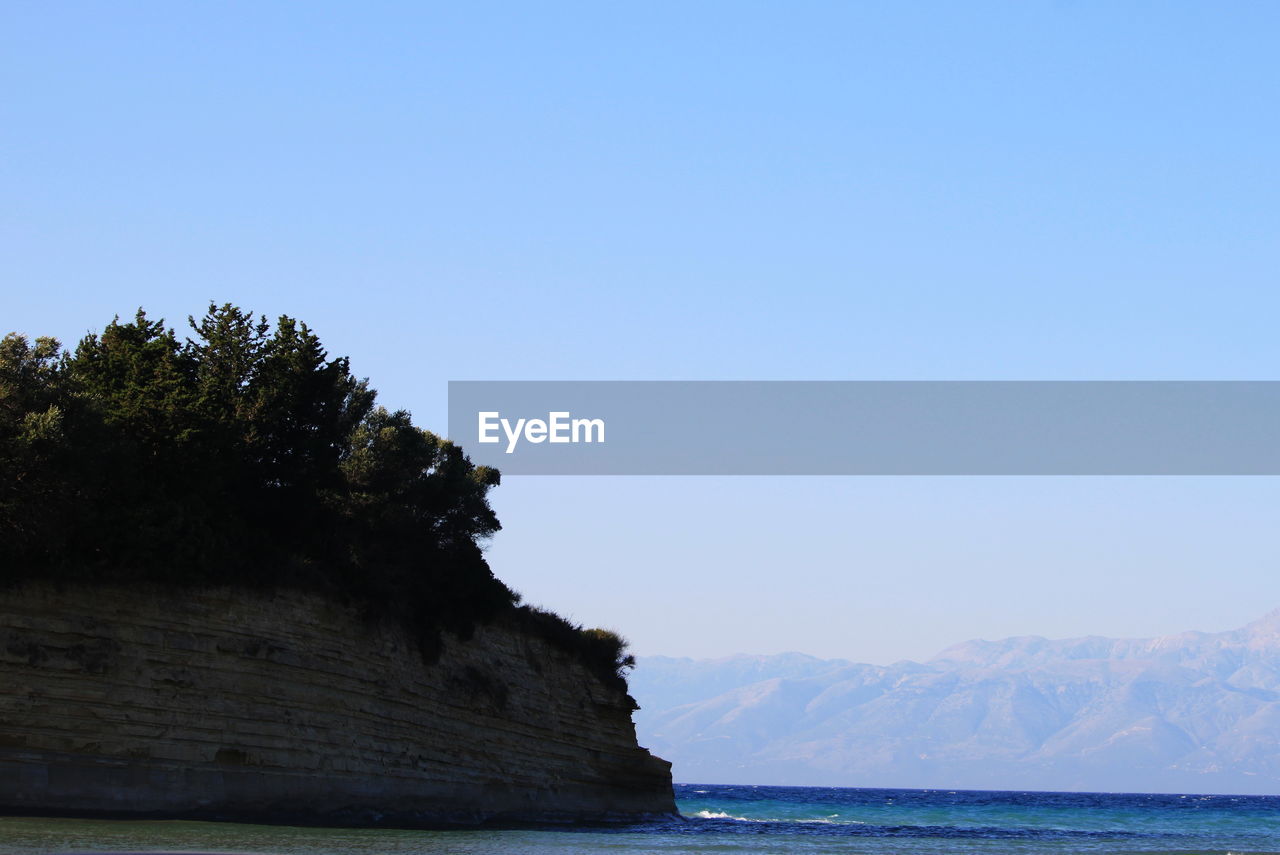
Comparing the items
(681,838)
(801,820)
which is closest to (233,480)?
(681,838)

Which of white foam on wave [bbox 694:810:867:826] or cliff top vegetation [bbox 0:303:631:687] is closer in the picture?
cliff top vegetation [bbox 0:303:631:687]

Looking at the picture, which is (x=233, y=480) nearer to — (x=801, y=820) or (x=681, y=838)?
(x=681, y=838)

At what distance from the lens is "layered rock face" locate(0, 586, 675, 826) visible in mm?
33031

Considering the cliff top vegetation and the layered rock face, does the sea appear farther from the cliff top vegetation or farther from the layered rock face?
the cliff top vegetation

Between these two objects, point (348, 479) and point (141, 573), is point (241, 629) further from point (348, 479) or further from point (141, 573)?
point (348, 479)

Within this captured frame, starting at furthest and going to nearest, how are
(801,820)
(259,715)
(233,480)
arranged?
(801,820) < (233,480) < (259,715)

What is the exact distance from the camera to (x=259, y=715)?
123 ft

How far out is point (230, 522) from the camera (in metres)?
38.8

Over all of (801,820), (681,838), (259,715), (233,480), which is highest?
(233,480)

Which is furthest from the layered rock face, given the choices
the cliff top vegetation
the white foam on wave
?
the white foam on wave

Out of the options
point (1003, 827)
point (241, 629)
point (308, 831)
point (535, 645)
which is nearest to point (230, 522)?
point (241, 629)

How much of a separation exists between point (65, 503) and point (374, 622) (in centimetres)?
1126

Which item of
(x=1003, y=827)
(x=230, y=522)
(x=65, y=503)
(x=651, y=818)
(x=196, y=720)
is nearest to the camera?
(x=65, y=503)

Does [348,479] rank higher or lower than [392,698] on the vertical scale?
higher
